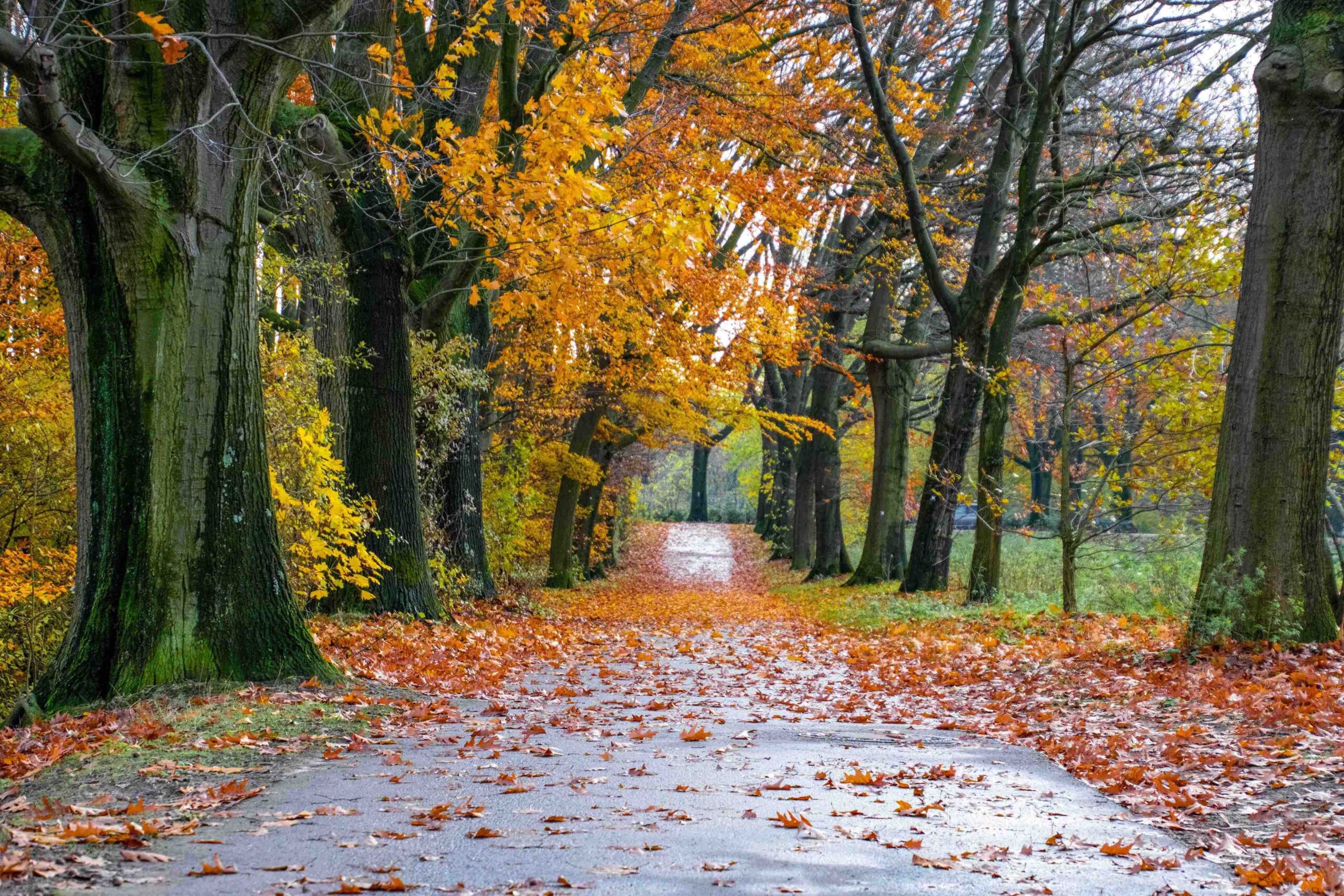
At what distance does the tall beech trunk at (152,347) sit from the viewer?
20.8ft

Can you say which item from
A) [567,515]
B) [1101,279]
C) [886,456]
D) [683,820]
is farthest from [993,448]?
[683,820]

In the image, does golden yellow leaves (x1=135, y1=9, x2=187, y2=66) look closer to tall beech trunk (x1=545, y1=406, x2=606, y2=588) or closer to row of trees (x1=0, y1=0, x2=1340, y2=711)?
row of trees (x1=0, y1=0, x2=1340, y2=711)

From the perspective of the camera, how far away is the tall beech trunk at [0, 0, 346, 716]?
6.35 metres

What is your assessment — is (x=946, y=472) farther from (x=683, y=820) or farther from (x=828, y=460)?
(x=683, y=820)

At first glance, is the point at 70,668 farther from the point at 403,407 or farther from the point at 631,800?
the point at 403,407

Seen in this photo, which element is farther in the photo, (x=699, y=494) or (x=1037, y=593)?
(x=699, y=494)

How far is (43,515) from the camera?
1192cm

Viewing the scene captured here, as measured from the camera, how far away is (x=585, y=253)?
1041cm

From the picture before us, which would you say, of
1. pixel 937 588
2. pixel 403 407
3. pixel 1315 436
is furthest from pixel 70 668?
pixel 937 588

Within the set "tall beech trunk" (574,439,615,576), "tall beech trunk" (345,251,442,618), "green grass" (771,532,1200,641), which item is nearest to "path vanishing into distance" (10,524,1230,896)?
"tall beech trunk" (345,251,442,618)

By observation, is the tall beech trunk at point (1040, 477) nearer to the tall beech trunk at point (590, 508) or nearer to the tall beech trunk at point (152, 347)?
the tall beech trunk at point (590, 508)

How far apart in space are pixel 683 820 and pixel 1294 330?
6534 millimetres

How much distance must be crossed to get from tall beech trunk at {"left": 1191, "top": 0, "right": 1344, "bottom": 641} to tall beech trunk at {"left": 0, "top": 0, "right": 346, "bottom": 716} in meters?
7.38

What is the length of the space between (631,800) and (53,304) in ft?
38.6
